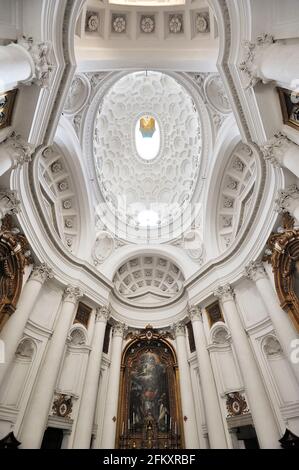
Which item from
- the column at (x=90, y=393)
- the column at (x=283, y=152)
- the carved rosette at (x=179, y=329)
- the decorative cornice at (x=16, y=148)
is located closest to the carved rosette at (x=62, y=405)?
the column at (x=90, y=393)

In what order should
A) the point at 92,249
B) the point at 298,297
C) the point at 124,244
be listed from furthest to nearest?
the point at 124,244 → the point at 92,249 → the point at 298,297

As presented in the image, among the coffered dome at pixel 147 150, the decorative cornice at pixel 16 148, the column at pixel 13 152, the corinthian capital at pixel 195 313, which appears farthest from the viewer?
the coffered dome at pixel 147 150

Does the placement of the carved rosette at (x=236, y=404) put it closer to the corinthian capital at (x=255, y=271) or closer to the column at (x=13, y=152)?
the corinthian capital at (x=255, y=271)

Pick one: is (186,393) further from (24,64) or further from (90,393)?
(24,64)

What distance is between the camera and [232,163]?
14.2m

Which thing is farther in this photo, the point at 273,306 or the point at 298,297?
the point at 273,306

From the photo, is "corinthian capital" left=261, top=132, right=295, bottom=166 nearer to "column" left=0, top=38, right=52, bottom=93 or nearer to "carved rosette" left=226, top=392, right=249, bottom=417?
"column" left=0, top=38, right=52, bottom=93

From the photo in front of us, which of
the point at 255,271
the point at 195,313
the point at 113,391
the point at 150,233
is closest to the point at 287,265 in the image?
the point at 255,271

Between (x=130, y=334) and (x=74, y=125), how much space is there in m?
13.4

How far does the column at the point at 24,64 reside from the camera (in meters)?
5.50

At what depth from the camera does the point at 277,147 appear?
7566 mm

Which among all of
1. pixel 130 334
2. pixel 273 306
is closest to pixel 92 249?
pixel 130 334

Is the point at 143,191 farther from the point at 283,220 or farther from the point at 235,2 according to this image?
the point at 235,2

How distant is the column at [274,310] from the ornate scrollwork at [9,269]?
979 cm
